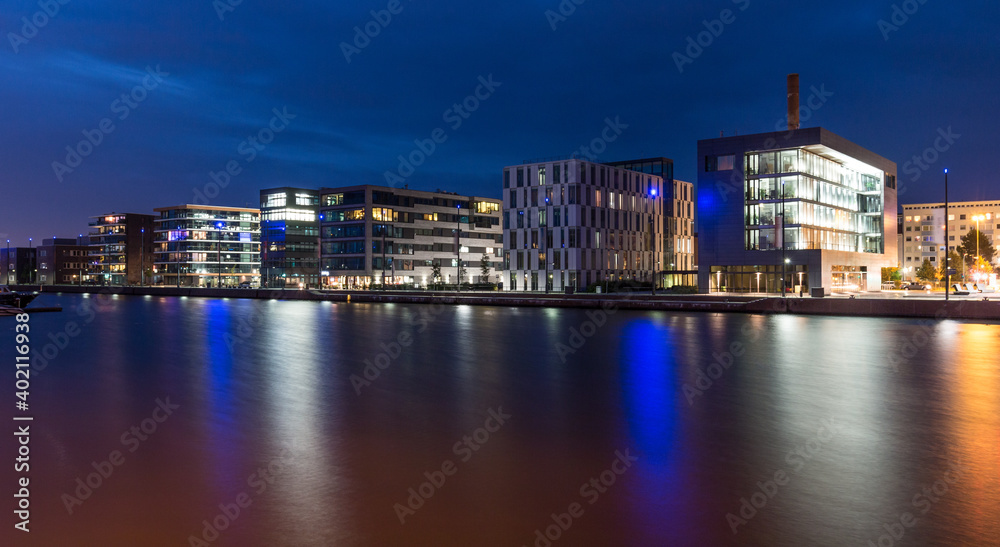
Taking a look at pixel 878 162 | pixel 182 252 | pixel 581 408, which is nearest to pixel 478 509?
pixel 581 408

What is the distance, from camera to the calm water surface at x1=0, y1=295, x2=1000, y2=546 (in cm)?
768

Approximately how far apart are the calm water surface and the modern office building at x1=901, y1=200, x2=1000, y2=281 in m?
182

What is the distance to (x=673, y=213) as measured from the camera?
121 m

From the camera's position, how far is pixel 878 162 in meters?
100

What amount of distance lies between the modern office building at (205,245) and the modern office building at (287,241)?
3396 centimetres

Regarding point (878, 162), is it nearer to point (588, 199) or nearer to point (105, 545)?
point (588, 199)

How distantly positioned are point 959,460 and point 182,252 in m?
189

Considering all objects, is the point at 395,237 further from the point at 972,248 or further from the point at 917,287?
the point at 972,248

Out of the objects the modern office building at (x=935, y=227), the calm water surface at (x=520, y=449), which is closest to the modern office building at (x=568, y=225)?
the calm water surface at (x=520, y=449)

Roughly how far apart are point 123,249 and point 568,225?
146958mm

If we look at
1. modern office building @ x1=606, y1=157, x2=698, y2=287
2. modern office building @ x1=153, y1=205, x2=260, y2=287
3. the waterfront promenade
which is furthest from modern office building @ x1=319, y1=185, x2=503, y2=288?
modern office building @ x1=153, y1=205, x2=260, y2=287

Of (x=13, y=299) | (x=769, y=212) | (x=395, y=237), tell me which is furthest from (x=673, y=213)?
(x=13, y=299)

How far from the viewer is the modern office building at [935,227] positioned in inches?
6860

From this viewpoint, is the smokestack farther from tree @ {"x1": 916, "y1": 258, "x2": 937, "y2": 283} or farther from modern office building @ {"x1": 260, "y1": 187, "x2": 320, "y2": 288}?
modern office building @ {"x1": 260, "y1": 187, "x2": 320, "y2": 288}
